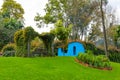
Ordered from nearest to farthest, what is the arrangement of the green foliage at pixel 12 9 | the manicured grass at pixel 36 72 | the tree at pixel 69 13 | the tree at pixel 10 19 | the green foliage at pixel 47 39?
the manicured grass at pixel 36 72 → the green foliage at pixel 47 39 → the tree at pixel 10 19 → the tree at pixel 69 13 → the green foliage at pixel 12 9

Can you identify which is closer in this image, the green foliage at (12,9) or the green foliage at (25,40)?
the green foliage at (25,40)

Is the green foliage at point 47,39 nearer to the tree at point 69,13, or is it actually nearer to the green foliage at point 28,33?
the green foliage at point 28,33

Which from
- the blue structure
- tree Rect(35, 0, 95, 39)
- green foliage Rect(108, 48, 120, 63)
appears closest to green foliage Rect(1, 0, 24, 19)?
tree Rect(35, 0, 95, 39)

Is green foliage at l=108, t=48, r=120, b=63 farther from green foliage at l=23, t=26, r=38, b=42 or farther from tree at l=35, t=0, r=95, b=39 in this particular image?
green foliage at l=23, t=26, r=38, b=42

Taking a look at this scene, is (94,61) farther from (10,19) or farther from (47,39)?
(10,19)

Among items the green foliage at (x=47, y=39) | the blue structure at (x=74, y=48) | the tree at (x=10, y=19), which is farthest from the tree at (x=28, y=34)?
the tree at (x=10, y=19)

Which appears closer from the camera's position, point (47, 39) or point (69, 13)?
point (47, 39)

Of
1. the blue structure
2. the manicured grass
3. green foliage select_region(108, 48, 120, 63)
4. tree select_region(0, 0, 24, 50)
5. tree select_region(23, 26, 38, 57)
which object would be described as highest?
tree select_region(0, 0, 24, 50)

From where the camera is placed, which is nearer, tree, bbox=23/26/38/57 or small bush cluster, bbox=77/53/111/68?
small bush cluster, bbox=77/53/111/68

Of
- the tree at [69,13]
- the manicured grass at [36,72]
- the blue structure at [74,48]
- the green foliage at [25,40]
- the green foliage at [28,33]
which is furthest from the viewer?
the tree at [69,13]

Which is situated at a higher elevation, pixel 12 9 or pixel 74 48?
pixel 12 9

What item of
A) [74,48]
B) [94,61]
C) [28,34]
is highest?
[28,34]

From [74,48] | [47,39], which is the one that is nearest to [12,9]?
[74,48]

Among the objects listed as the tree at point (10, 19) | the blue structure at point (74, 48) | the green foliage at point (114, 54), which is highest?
the tree at point (10, 19)
